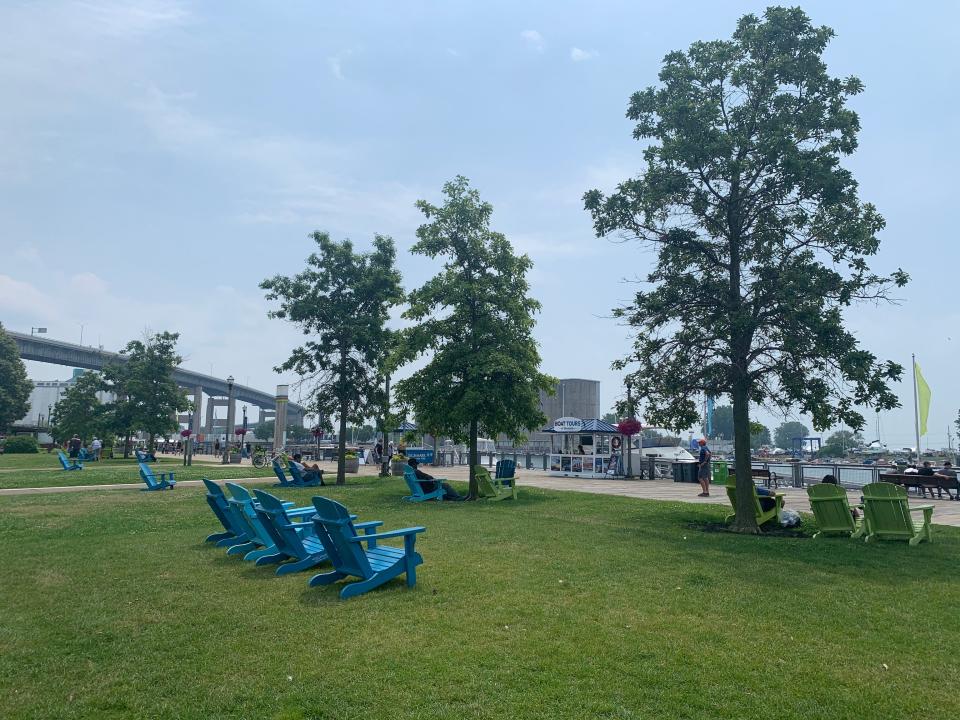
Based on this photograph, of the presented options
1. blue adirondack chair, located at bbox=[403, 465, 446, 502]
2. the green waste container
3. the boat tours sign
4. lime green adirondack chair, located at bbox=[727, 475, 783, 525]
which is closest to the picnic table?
the green waste container

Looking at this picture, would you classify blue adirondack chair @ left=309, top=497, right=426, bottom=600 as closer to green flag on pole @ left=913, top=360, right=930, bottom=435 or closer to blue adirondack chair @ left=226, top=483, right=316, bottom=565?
blue adirondack chair @ left=226, top=483, right=316, bottom=565

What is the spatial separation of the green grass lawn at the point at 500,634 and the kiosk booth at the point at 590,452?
827 inches

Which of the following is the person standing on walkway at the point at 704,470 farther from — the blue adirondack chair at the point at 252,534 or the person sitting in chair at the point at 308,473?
the blue adirondack chair at the point at 252,534

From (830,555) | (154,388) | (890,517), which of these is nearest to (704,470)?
(890,517)

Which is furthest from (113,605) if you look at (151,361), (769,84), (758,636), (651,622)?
(151,361)

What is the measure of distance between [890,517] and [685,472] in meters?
17.3

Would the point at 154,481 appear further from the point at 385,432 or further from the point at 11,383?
the point at 11,383

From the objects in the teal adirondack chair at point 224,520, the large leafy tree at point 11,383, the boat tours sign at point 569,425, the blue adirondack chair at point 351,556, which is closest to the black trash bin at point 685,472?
the boat tours sign at point 569,425

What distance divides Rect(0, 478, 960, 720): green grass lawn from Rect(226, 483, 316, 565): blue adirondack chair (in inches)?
10.4

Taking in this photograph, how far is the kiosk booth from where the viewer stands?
31.2 meters

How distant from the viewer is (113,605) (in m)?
6.70

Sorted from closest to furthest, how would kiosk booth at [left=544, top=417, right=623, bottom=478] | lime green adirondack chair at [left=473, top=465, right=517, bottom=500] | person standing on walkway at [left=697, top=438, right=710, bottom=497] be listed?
1. lime green adirondack chair at [left=473, top=465, right=517, bottom=500]
2. person standing on walkway at [left=697, top=438, right=710, bottom=497]
3. kiosk booth at [left=544, top=417, right=623, bottom=478]

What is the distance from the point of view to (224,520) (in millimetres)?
10055

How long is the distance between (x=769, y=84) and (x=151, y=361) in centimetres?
4265
